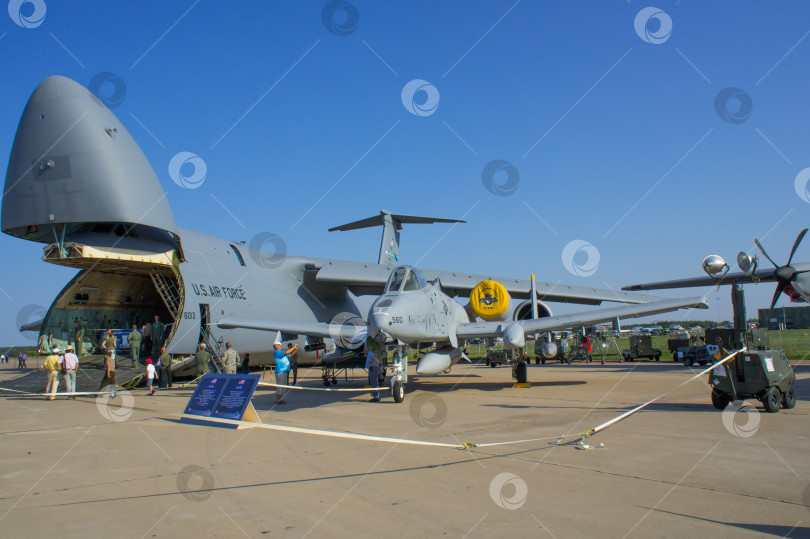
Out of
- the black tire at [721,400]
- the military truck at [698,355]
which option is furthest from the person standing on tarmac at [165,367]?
the military truck at [698,355]

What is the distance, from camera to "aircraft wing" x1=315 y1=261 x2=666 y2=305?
21.8 m

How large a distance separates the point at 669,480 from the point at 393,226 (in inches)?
842

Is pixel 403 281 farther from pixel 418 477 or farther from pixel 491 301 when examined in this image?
pixel 418 477

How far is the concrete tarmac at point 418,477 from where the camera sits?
12.9 ft

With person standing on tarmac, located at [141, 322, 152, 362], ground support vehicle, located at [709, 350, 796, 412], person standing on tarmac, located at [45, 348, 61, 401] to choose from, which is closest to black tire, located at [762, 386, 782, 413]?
ground support vehicle, located at [709, 350, 796, 412]

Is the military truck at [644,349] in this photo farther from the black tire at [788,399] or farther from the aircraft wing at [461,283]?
the black tire at [788,399]

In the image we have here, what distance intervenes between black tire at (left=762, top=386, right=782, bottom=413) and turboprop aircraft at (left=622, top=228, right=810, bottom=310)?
1977 millimetres

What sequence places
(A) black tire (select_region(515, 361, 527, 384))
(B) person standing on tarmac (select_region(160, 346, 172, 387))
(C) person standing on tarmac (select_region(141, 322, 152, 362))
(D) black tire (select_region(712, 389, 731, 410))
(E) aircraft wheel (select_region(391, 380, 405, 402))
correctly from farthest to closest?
(C) person standing on tarmac (select_region(141, 322, 152, 362)) → (B) person standing on tarmac (select_region(160, 346, 172, 387)) → (A) black tire (select_region(515, 361, 527, 384)) → (E) aircraft wheel (select_region(391, 380, 405, 402)) → (D) black tire (select_region(712, 389, 731, 410))

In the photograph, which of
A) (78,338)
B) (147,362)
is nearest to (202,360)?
(147,362)

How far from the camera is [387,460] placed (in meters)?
6.09

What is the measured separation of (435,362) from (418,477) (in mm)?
7510

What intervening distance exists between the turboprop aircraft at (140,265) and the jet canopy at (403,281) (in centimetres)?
5

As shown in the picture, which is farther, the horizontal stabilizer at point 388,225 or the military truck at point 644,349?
the military truck at point 644,349

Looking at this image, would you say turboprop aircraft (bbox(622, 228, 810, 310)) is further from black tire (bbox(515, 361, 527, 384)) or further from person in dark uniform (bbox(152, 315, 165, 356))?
person in dark uniform (bbox(152, 315, 165, 356))
